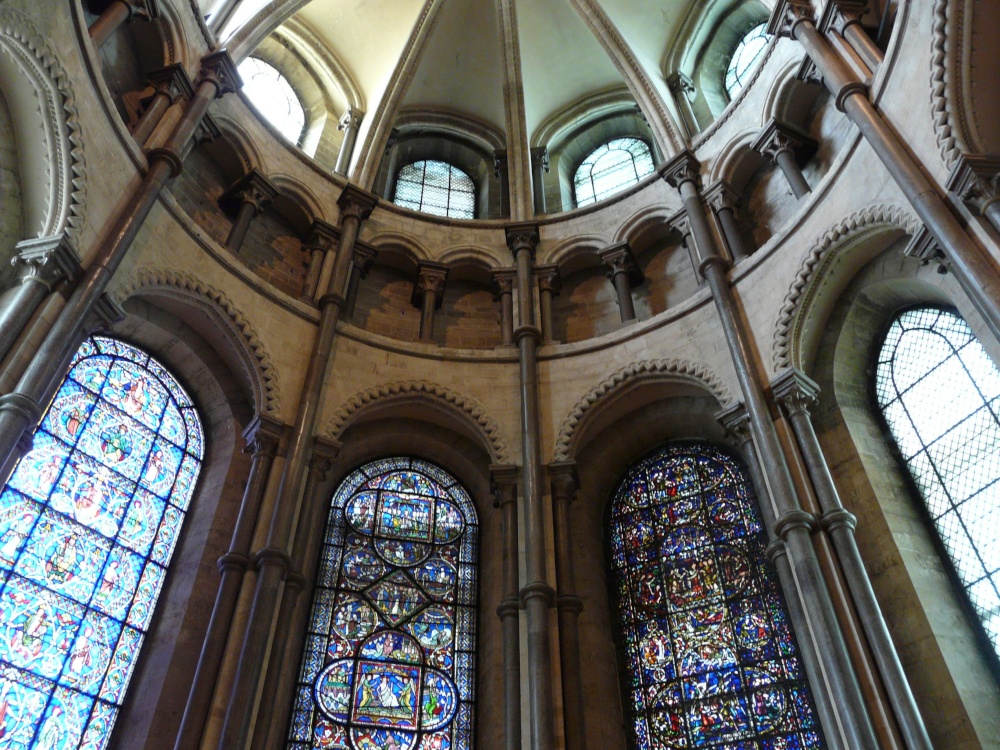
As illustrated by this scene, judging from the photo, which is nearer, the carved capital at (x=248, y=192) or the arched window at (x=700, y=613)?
the arched window at (x=700, y=613)

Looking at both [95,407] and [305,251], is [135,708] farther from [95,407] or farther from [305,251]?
[305,251]

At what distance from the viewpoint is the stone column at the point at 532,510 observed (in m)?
8.02

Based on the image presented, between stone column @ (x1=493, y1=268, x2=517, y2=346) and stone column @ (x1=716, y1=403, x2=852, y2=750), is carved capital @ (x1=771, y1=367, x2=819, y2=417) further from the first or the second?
stone column @ (x1=493, y1=268, x2=517, y2=346)

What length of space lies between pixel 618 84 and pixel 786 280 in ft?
22.5

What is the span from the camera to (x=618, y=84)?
49.3 feet

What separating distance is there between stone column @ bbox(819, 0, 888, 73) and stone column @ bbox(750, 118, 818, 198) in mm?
1398

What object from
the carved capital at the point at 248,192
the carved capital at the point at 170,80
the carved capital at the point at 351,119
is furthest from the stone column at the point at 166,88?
the carved capital at the point at 351,119

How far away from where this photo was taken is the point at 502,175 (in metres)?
14.8

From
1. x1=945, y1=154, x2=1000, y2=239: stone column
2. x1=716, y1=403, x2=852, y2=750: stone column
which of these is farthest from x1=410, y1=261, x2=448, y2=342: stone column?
x1=945, y1=154, x2=1000, y2=239: stone column

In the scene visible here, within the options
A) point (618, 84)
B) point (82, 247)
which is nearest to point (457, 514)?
point (82, 247)

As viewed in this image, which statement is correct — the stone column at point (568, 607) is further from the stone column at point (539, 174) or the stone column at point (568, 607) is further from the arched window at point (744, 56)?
the arched window at point (744, 56)

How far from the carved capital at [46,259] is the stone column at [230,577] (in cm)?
273

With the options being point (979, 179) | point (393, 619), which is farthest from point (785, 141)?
point (393, 619)

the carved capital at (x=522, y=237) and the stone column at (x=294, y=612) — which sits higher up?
the carved capital at (x=522, y=237)
